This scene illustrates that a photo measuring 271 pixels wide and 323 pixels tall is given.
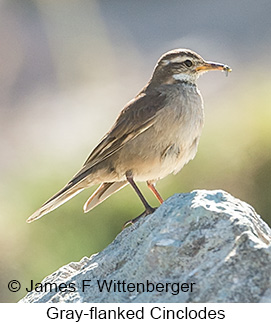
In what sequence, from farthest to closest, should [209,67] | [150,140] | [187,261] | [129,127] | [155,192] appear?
[155,192] → [209,67] → [129,127] → [150,140] → [187,261]

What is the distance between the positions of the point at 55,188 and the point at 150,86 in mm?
2188

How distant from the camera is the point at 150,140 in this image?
243 inches

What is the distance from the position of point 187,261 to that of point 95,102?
12614mm

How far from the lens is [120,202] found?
7.89 m

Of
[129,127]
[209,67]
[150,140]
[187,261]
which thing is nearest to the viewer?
[187,261]

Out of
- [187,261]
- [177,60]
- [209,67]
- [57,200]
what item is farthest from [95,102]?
[187,261]

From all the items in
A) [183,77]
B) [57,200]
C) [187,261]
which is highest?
[183,77]

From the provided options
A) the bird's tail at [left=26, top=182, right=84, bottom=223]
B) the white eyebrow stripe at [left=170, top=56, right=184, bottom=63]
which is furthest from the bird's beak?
the bird's tail at [left=26, top=182, right=84, bottom=223]

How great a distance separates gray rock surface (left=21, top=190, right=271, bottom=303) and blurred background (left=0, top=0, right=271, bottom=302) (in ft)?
9.89

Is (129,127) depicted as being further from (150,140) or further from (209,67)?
(209,67)

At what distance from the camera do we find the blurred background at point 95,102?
7.89 m

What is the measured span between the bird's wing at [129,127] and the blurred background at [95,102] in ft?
4.50

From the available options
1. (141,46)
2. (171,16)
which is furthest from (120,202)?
(171,16)

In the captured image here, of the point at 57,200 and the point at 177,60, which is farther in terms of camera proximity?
the point at 177,60
